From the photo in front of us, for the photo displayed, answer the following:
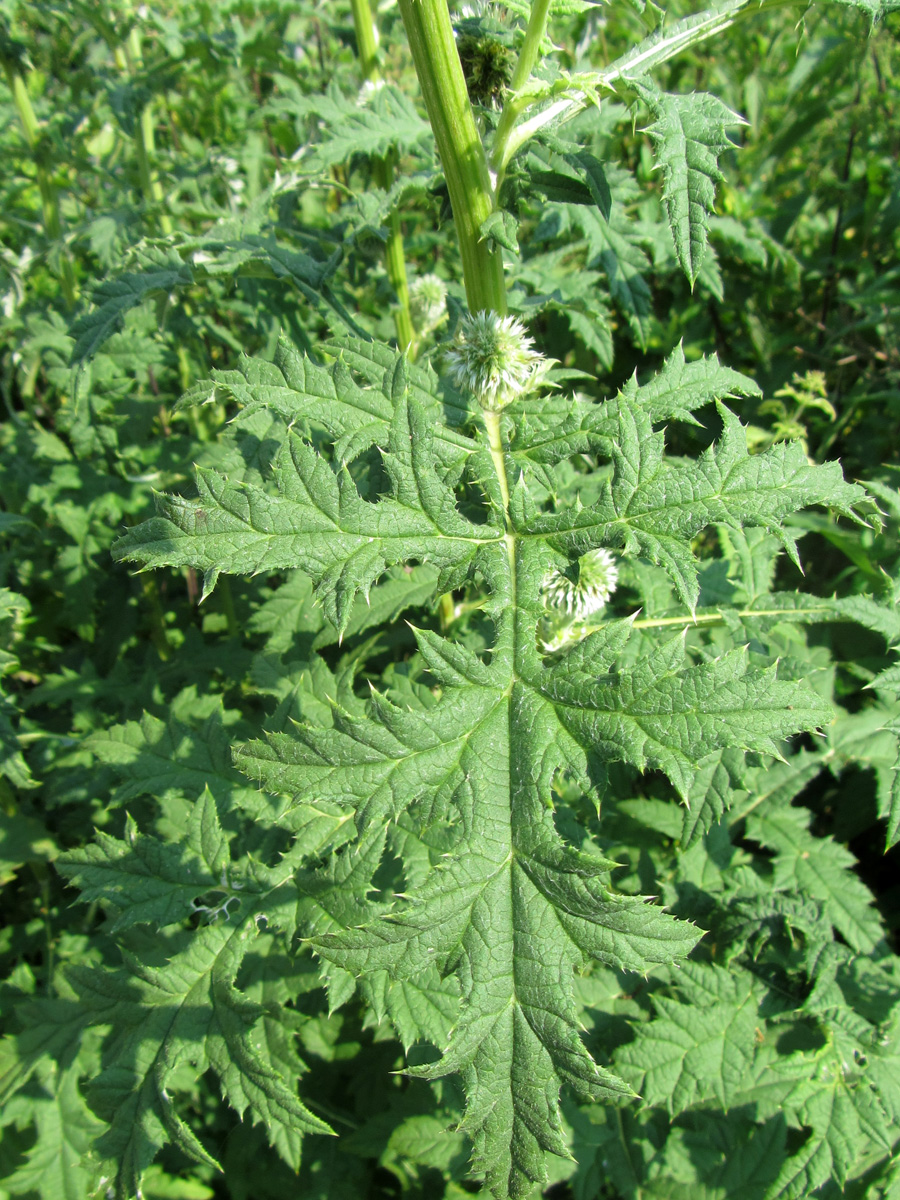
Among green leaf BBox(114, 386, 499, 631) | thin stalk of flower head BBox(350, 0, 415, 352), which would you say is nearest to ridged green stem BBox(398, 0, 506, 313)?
green leaf BBox(114, 386, 499, 631)

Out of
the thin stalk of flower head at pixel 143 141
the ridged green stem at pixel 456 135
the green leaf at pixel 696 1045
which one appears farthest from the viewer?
the thin stalk of flower head at pixel 143 141

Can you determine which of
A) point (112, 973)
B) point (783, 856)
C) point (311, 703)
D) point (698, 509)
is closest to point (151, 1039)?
point (112, 973)

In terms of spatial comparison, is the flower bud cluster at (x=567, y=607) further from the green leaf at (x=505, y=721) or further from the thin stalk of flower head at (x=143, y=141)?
the thin stalk of flower head at (x=143, y=141)

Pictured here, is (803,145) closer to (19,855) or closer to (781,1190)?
(781,1190)

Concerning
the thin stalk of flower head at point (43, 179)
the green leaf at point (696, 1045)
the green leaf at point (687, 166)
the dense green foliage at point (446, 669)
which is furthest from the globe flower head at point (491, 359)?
the thin stalk of flower head at point (43, 179)

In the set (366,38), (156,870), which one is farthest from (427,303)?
(156,870)

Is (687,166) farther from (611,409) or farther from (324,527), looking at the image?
(324,527)

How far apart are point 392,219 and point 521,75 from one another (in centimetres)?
98

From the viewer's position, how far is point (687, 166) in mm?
1447

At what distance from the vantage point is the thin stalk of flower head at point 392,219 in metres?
2.45

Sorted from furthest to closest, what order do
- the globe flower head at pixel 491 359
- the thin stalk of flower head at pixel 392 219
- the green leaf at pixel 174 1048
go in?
the thin stalk of flower head at pixel 392 219 < the globe flower head at pixel 491 359 < the green leaf at pixel 174 1048

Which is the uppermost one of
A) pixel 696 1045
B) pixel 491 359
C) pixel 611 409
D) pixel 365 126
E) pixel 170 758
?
pixel 365 126

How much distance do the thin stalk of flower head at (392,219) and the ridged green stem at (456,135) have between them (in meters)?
0.75

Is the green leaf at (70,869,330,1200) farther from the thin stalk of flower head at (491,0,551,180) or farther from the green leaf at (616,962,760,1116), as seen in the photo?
the thin stalk of flower head at (491,0,551,180)
